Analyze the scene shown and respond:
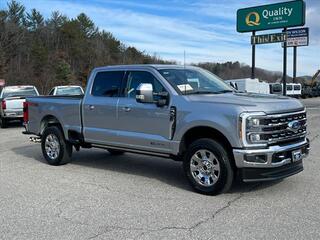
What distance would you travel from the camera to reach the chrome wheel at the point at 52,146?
9.44 m

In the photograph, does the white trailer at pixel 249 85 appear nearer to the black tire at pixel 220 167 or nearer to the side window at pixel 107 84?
the side window at pixel 107 84

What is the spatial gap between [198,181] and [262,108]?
147 centimetres

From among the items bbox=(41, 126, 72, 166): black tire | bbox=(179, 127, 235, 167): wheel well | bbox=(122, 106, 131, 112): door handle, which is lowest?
bbox=(41, 126, 72, 166): black tire

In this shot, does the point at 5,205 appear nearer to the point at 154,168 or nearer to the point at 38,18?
the point at 154,168

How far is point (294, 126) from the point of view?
6723 millimetres

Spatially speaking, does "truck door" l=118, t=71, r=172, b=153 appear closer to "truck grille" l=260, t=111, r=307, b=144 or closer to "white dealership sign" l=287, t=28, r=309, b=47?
"truck grille" l=260, t=111, r=307, b=144

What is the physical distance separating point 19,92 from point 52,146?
1165 centimetres

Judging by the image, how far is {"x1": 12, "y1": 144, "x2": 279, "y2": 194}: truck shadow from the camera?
7.32 m

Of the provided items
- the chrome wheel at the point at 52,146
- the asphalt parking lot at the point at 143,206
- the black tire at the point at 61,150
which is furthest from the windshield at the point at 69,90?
the asphalt parking lot at the point at 143,206

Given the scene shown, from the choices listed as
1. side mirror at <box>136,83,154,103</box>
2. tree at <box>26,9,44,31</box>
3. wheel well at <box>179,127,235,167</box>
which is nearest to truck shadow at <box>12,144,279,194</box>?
wheel well at <box>179,127,235,167</box>

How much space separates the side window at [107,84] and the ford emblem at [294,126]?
3146mm

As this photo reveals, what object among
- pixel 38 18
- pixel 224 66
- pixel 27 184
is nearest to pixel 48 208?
pixel 27 184

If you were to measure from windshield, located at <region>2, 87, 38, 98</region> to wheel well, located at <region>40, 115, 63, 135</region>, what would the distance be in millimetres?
10523

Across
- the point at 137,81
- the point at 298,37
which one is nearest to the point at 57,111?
the point at 137,81
